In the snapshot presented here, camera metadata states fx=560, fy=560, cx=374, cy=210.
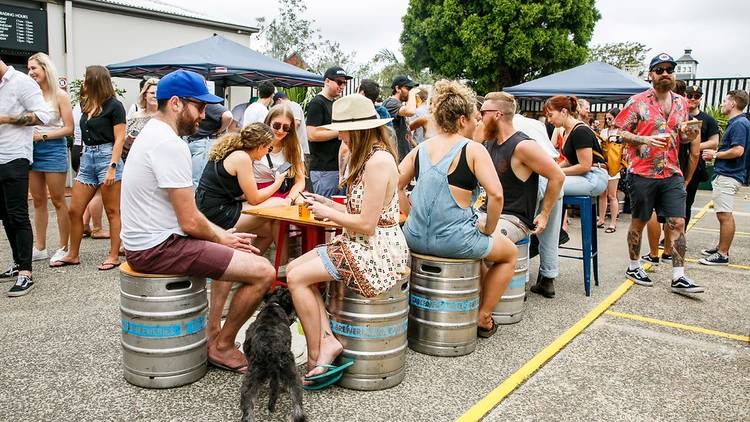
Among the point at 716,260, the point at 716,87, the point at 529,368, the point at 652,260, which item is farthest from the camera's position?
the point at 716,87

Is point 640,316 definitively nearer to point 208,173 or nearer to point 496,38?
point 208,173

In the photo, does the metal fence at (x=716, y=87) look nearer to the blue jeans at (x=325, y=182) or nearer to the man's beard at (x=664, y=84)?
the man's beard at (x=664, y=84)

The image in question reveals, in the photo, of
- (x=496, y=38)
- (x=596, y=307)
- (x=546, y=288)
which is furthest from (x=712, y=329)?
→ (x=496, y=38)

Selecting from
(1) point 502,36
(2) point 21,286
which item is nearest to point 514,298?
(2) point 21,286

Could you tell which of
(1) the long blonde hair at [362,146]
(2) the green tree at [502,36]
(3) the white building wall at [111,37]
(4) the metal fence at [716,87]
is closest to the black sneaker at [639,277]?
(1) the long blonde hair at [362,146]

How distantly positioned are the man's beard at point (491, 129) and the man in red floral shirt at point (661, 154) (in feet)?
5.73

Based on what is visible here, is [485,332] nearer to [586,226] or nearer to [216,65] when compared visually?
[586,226]

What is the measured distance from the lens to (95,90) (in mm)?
5469

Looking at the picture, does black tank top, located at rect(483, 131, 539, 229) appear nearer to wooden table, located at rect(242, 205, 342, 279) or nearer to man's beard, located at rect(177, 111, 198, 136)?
wooden table, located at rect(242, 205, 342, 279)

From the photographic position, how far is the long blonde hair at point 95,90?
5438 millimetres

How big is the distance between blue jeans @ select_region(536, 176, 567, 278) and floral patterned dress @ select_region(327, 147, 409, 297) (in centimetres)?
213

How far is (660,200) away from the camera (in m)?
5.54

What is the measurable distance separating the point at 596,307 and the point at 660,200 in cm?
142

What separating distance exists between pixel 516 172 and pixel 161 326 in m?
2.88
